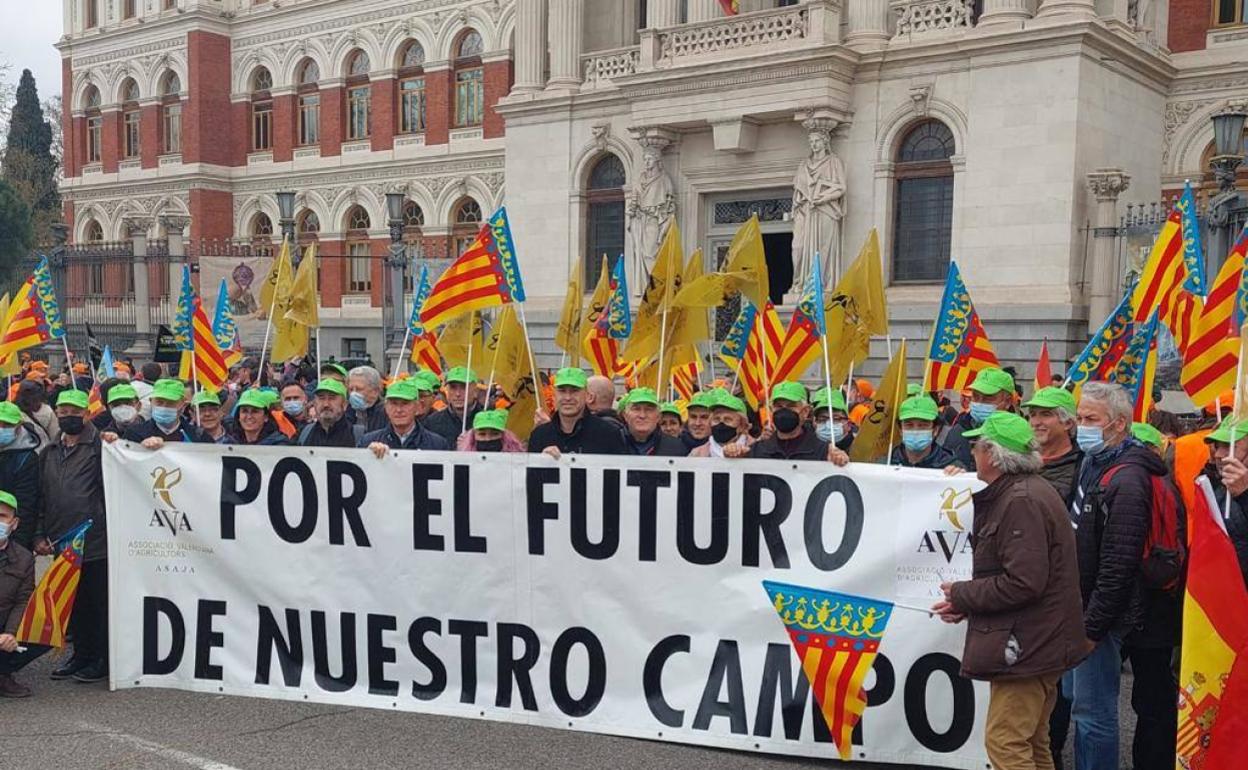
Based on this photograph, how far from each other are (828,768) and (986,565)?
1557 millimetres

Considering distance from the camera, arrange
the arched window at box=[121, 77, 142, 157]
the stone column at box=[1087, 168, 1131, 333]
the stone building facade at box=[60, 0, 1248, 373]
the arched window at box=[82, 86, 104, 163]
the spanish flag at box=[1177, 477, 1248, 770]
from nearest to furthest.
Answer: the spanish flag at box=[1177, 477, 1248, 770] < the stone column at box=[1087, 168, 1131, 333] < the stone building facade at box=[60, 0, 1248, 373] < the arched window at box=[121, 77, 142, 157] < the arched window at box=[82, 86, 104, 163]

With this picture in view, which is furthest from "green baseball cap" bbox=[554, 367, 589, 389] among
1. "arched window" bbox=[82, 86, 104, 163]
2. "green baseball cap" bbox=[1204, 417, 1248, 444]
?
"arched window" bbox=[82, 86, 104, 163]

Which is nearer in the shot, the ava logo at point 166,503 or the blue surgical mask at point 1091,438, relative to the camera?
the blue surgical mask at point 1091,438

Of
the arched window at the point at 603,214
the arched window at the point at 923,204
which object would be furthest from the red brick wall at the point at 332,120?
the arched window at the point at 923,204

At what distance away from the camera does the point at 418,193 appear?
32.7m

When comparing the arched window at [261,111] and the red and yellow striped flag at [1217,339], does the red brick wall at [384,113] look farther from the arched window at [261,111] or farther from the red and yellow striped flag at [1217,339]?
the red and yellow striped flag at [1217,339]

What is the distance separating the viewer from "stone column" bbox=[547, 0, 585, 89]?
24562mm

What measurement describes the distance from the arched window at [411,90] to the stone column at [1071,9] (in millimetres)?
19311

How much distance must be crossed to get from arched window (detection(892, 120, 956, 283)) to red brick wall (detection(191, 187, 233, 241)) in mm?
Result: 24593

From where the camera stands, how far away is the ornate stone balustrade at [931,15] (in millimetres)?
19484

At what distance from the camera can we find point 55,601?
6465mm

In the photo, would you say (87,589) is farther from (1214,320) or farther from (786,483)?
(1214,320)

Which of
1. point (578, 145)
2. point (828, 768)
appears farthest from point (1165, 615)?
point (578, 145)

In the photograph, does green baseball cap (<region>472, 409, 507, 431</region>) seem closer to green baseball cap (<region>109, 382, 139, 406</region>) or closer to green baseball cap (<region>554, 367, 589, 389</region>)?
green baseball cap (<region>554, 367, 589, 389</region>)
